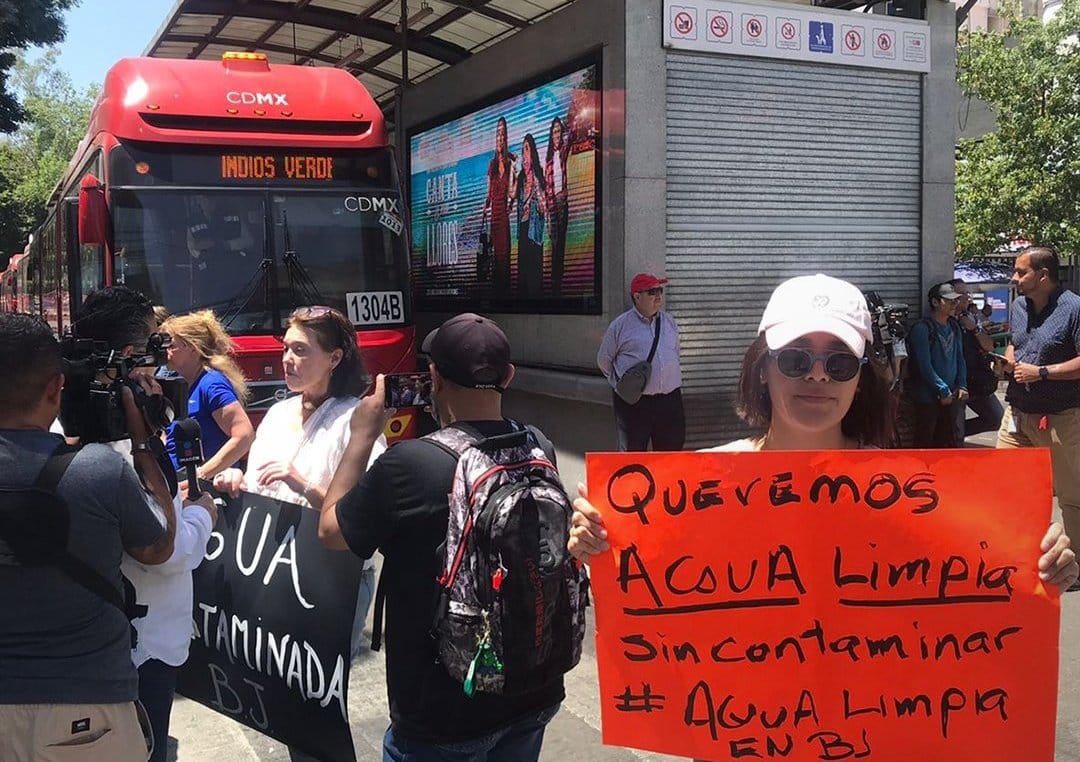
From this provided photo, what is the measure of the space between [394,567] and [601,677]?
1.95ft

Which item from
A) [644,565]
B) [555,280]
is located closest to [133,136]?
[555,280]

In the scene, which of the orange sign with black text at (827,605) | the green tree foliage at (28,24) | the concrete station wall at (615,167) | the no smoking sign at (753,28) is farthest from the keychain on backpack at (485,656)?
the green tree foliage at (28,24)

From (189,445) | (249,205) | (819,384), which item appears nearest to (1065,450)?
(819,384)

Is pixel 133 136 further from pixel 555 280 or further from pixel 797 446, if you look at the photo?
pixel 797 446

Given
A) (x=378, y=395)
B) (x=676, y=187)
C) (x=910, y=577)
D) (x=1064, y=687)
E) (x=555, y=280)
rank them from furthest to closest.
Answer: (x=555, y=280) → (x=676, y=187) → (x=1064, y=687) → (x=378, y=395) → (x=910, y=577)

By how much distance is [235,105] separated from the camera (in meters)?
7.25

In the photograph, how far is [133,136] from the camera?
6.91 meters

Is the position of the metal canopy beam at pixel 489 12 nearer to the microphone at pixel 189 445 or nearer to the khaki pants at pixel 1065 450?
the khaki pants at pixel 1065 450

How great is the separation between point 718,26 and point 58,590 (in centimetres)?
752

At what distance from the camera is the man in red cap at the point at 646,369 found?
7.29 meters

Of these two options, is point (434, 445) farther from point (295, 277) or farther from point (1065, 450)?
point (295, 277)

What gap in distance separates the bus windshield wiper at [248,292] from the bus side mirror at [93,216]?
37.2 inches

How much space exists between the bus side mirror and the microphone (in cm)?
444

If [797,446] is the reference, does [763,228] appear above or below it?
above
